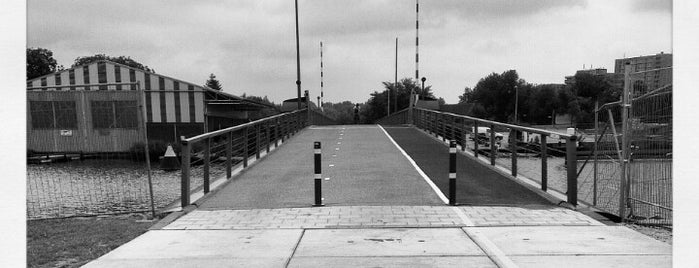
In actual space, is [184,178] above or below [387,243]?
above

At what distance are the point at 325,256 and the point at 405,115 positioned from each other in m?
30.4

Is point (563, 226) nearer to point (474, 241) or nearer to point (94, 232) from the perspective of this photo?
point (474, 241)

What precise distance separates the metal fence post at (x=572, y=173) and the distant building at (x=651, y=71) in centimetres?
128

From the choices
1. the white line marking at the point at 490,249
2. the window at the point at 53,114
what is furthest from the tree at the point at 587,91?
the window at the point at 53,114

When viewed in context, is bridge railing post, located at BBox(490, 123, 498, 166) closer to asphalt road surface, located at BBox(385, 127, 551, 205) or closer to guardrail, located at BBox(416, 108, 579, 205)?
guardrail, located at BBox(416, 108, 579, 205)

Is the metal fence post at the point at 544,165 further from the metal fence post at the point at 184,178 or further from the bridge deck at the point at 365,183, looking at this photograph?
the metal fence post at the point at 184,178

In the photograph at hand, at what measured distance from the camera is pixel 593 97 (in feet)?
276

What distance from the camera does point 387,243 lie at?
6.03 metres

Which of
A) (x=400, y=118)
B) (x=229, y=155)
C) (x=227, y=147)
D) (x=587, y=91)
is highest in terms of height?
(x=587, y=91)

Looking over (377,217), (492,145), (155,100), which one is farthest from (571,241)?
(155,100)

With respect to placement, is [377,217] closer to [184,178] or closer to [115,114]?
[184,178]

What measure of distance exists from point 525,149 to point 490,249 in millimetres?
5314

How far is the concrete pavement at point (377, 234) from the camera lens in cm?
537

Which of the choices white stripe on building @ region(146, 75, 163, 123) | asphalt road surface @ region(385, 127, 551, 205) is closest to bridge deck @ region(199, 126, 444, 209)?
asphalt road surface @ region(385, 127, 551, 205)
